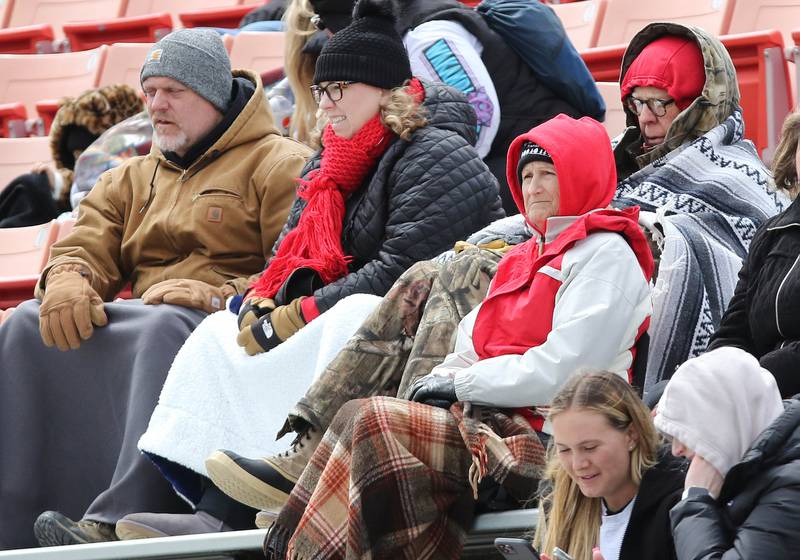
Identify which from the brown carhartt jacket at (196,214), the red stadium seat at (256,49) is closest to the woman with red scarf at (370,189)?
the brown carhartt jacket at (196,214)

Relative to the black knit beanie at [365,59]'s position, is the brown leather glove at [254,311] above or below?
below

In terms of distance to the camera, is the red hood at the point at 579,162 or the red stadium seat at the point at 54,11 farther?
the red stadium seat at the point at 54,11

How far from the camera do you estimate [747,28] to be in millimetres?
5988

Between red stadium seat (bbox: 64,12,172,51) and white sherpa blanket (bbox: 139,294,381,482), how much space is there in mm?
4935

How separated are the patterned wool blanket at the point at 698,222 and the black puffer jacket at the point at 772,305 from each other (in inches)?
5.8

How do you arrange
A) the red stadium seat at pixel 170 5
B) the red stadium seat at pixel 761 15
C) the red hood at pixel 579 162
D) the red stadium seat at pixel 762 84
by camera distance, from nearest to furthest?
the red hood at pixel 579 162
the red stadium seat at pixel 762 84
the red stadium seat at pixel 761 15
the red stadium seat at pixel 170 5

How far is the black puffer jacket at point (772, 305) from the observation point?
121 inches

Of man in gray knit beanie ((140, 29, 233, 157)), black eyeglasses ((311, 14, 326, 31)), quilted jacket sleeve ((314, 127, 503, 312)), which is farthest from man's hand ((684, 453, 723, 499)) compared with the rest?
black eyeglasses ((311, 14, 326, 31))

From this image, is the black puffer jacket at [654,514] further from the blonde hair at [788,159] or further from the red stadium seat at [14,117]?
the red stadium seat at [14,117]

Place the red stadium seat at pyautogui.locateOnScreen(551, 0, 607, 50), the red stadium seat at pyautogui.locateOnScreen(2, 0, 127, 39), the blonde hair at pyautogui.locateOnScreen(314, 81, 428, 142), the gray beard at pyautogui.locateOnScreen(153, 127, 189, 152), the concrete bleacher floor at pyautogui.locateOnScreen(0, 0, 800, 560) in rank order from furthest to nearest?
A: the red stadium seat at pyautogui.locateOnScreen(2, 0, 127, 39) → the red stadium seat at pyautogui.locateOnScreen(551, 0, 607, 50) → the gray beard at pyautogui.locateOnScreen(153, 127, 189, 152) → the blonde hair at pyautogui.locateOnScreen(314, 81, 428, 142) → the concrete bleacher floor at pyautogui.locateOnScreen(0, 0, 800, 560)

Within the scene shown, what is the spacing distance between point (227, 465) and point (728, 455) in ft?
4.58

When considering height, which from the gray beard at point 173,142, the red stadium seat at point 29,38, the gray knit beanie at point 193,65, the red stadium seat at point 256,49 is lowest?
the red stadium seat at point 29,38

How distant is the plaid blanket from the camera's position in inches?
123

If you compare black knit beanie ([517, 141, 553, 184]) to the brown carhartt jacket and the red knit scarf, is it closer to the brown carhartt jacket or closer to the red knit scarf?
the red knit scarf
